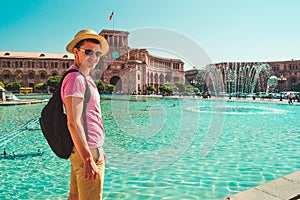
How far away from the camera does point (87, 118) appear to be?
1.89 m

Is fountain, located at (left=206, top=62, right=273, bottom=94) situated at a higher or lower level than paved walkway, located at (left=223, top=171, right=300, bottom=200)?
higher

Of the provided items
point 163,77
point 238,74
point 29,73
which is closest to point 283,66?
point 238,74

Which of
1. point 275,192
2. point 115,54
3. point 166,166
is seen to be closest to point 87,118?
point 275,192

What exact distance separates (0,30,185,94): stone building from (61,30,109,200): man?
173 feet

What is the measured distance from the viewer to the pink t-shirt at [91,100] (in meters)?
1.79

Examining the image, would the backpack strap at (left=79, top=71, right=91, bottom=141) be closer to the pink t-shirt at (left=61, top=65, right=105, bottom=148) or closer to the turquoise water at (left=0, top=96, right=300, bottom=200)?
the pink t-shirt at (left=61, top=65, right=105, bottom=148)

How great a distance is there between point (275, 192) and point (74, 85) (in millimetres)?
2787

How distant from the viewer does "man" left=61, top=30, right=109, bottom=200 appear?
1770mm

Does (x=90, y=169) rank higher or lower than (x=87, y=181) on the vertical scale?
higher

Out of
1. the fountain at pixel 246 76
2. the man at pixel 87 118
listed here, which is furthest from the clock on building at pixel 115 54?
the man at pixel 87 118

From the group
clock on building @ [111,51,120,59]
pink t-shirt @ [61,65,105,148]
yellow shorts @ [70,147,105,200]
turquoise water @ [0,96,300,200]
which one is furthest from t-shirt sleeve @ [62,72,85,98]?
clock on building @ [111,51,120,59]

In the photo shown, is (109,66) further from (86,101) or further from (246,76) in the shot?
(86,101)

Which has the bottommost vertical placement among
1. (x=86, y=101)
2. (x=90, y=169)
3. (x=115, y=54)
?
(x=90, y=169)

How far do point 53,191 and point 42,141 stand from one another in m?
4.10
